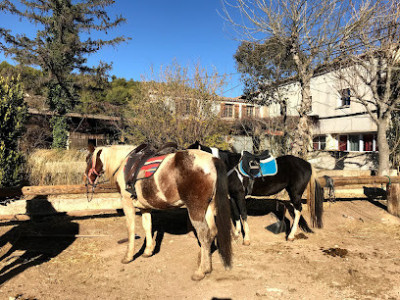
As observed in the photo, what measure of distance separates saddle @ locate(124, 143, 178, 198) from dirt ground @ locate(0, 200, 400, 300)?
132 cm

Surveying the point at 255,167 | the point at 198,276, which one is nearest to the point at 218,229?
the point at 198,276

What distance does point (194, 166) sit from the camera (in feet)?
12.1

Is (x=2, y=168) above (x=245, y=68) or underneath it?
underneath

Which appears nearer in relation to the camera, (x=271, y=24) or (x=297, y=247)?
(x=297, y=247)

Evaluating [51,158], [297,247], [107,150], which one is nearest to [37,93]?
[51,158]

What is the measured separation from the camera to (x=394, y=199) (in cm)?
699

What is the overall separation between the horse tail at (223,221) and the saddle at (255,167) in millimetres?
1750

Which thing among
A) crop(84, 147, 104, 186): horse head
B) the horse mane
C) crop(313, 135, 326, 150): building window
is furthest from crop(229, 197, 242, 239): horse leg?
crop(313, 135, 326, 150): building window

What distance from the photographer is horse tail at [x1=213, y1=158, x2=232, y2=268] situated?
3.64 meters

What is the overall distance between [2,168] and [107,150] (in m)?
2.02

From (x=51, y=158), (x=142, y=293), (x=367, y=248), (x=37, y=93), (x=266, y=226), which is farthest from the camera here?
(x=37, y=93)

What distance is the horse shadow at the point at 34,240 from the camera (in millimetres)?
4004

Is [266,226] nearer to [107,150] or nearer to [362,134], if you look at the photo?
[107,150]

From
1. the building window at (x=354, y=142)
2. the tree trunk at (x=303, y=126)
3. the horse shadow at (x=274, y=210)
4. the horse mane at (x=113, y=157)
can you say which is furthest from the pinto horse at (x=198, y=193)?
the building window at (x=354, y=142)
